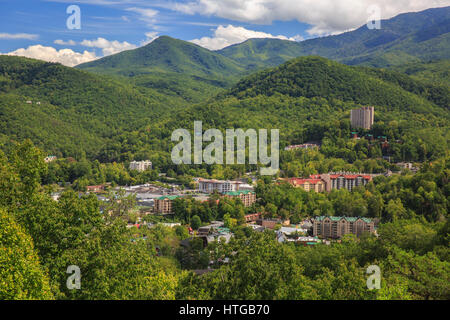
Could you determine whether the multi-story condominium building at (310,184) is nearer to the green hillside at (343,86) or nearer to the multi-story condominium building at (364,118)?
the multi-story condominium building at (364,118)

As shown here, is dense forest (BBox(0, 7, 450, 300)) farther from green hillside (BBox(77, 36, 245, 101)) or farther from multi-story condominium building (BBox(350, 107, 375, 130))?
green hillside (BBox(77, 36, 245, 101))

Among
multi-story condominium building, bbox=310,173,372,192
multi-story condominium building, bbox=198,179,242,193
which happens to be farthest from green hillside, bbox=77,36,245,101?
multi-story condominium building, bbox=310,173,372,192

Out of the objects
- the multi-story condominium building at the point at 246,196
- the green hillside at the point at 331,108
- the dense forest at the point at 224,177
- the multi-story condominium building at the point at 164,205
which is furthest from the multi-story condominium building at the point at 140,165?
the multi-story condominium building at the point at 246,196

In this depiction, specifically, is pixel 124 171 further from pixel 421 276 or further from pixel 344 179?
pixel 421 276

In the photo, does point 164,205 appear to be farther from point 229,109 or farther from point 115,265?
point 229,109

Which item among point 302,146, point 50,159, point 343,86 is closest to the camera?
point 302,146

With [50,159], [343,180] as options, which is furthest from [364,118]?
[50,159]

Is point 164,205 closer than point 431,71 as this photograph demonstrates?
Yes
